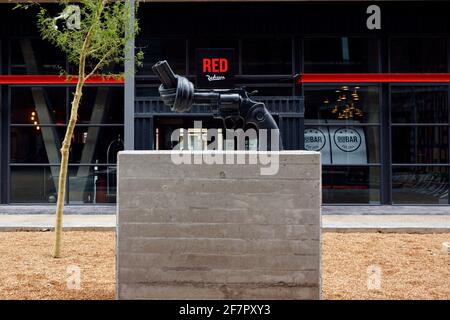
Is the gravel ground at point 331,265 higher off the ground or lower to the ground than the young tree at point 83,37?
lower

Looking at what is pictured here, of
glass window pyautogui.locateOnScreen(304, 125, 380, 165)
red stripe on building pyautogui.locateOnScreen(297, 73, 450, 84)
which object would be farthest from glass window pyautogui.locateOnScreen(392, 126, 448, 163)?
red stripe on building pyautogui.locateOnScreen(297, 73, 450, 84)

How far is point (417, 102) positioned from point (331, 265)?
1089 centimetres

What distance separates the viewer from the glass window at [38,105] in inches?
687

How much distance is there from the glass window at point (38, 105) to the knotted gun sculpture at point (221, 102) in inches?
441

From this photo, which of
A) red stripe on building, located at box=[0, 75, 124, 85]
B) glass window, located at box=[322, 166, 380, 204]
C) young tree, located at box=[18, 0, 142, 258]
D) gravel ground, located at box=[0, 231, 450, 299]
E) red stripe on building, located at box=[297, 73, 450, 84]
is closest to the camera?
gravel ground, located at box=[0, 231, 450, 299]

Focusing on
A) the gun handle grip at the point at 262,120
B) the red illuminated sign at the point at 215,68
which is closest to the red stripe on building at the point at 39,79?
the red illuminated sign at the point at 215,68

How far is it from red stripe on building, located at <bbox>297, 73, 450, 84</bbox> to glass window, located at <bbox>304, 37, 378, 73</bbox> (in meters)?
0.26

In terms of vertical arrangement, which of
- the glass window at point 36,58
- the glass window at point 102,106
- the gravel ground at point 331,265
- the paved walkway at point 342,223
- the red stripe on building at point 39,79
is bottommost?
the gravel ground at point 331,265

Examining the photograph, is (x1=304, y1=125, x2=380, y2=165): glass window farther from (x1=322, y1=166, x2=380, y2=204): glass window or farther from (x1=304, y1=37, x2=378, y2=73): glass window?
(x1=304, y1=37, x2=378, y2=73): glass window

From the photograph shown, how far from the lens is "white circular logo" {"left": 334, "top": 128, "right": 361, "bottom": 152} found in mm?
17469

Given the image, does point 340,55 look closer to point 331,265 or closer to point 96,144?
point 96,144

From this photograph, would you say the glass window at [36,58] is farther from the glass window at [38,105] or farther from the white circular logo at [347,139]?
the white circular logo at [347,139]
